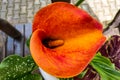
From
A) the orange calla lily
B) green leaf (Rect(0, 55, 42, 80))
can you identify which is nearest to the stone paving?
green leaf (Rect(0, 55, 42, 80))

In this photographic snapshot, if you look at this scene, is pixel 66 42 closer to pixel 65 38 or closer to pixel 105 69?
pixel 65 38

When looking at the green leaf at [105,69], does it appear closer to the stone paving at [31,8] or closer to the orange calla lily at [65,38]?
the orange calla lily at [65,38]

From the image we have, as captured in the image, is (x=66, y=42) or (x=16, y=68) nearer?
(x=66, y=42)

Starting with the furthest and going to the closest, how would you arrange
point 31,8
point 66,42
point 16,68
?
1. point 31,8
2. point 16,68
3. point 66,42

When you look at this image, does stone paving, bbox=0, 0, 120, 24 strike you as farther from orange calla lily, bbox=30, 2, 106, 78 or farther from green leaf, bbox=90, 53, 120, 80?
orange calla lily, bbox=30, 2, 106, 78

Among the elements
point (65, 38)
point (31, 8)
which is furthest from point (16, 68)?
point (31, 8)

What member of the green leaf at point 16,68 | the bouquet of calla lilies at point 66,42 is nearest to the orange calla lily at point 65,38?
the bouquet of calla lilies at point 66,42

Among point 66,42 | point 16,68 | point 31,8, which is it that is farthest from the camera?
point 31,8
